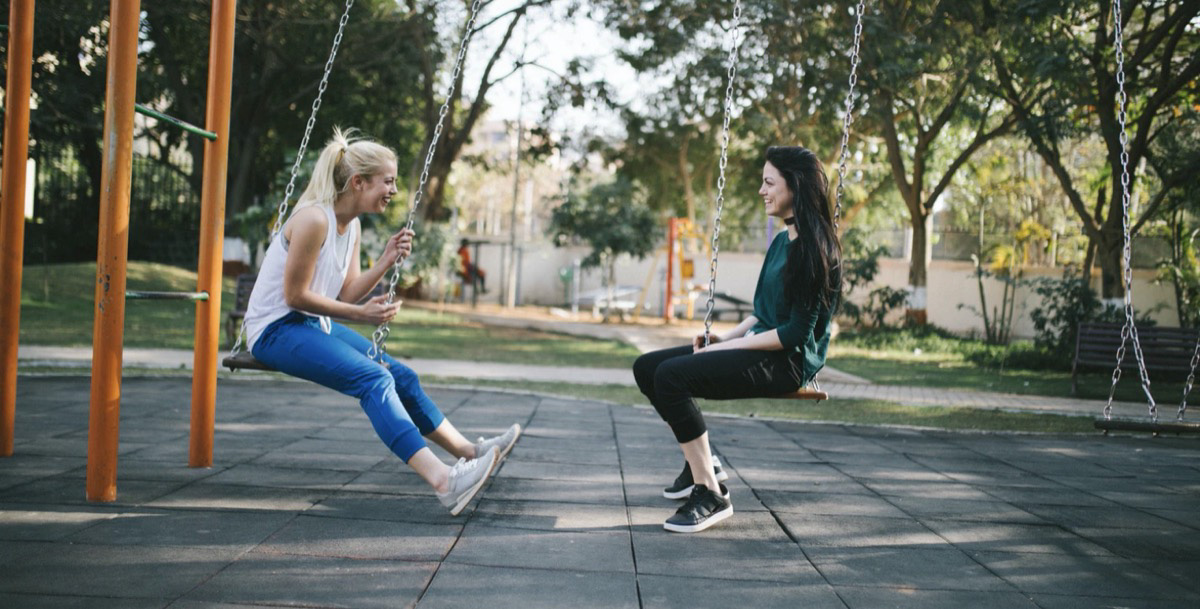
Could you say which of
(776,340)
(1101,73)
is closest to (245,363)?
(776,340)

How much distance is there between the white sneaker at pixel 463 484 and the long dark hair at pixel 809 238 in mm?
1401

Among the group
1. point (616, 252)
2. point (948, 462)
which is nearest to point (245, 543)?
point (948, 462)

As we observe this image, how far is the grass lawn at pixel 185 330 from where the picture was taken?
11.4 metres

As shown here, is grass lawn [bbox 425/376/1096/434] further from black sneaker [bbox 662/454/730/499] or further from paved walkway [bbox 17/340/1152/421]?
black sneaker [bbox 662/454/730/499]

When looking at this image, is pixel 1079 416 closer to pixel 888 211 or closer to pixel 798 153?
pixel 798 153

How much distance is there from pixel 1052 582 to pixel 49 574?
322 cm

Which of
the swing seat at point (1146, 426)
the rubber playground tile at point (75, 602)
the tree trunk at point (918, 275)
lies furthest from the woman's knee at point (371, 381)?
the tree trunk at point (918, 275)

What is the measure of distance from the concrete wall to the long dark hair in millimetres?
14708

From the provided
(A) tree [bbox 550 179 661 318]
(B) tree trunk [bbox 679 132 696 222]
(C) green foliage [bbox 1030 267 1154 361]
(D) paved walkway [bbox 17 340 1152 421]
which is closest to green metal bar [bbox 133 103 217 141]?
(D) paved walkway [bbox 17 340 1152 421]

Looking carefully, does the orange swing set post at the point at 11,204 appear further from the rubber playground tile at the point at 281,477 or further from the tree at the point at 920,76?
the tree at the point at 920,76

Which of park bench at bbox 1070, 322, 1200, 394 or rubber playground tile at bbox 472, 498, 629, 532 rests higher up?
park bench at bbox 1070, 322, 1200, 394

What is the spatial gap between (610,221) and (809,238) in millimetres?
15203

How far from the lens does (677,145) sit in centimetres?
2325

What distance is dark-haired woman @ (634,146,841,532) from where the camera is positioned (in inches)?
145
